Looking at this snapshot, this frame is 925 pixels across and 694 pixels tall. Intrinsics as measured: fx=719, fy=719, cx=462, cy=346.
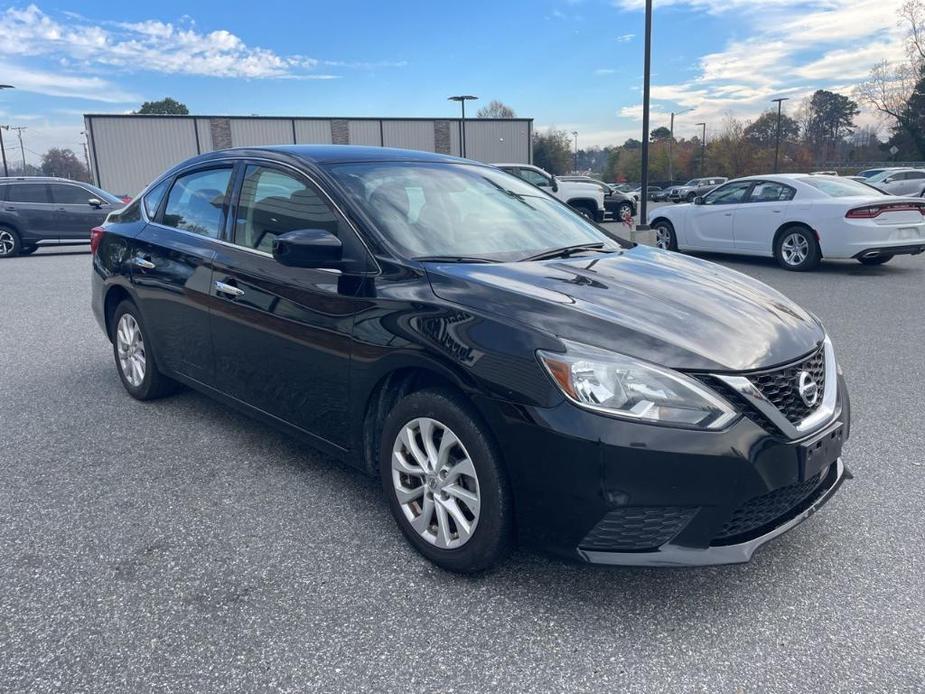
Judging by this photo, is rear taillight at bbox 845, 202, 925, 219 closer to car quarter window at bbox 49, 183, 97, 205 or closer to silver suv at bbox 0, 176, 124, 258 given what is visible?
silver suv at bbox 0, 176, 124, 258

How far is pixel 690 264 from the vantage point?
140 inches

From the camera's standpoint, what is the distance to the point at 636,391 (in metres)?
2.29

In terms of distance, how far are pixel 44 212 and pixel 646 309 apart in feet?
54.3

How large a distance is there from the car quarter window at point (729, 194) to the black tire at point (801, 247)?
40.6 inches

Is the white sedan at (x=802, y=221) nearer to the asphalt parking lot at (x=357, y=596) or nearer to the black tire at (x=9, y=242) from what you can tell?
the asphalt parking lot at (x=357, y=596)

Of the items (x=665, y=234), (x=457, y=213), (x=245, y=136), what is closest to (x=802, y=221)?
(x=665, y=234)

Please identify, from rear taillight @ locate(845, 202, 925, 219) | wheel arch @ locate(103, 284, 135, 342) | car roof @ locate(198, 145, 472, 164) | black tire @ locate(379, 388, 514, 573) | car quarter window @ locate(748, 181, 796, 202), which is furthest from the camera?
Result: car quarter window @ locate(748, 181, 796, 202)

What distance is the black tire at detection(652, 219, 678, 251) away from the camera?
12.9 meters

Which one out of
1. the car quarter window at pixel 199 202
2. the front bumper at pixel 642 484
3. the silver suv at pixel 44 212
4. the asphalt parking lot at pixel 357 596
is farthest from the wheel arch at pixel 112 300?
Answer: the silver suv at pixel 44 212

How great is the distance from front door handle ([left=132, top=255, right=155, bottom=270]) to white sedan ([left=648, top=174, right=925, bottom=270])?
30.2 feet

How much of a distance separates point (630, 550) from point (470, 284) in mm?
1111

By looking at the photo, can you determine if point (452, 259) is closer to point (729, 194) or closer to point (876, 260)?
point (729, 194)

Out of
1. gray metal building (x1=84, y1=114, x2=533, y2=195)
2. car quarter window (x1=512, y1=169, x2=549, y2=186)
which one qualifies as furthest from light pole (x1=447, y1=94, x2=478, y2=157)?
car quarter window (x1=512, y1=169, x2=549, y2=186)

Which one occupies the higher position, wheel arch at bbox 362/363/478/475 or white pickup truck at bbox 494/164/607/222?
white pickup truck at bbox 494/164/607/222
